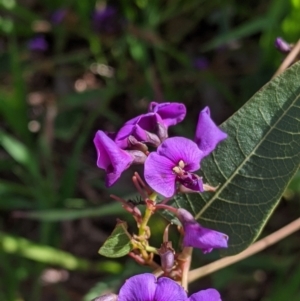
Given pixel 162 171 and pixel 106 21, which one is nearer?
pixel 162 171

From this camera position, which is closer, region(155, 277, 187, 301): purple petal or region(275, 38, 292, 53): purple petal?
region(155, 277, 187, 301): purple petal

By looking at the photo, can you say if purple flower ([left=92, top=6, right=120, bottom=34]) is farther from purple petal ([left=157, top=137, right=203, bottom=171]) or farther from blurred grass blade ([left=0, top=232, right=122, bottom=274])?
purple petal ([left=157, top=137, right=203, bottom=171])

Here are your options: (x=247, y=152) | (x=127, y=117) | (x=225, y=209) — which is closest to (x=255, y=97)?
(x=247, y=152)

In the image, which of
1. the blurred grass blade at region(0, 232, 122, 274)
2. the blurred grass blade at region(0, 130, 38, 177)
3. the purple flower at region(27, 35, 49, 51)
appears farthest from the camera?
the purple flower at region(27, 35, 49, 51)

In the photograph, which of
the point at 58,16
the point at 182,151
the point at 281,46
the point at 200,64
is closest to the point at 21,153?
the point at 58,16

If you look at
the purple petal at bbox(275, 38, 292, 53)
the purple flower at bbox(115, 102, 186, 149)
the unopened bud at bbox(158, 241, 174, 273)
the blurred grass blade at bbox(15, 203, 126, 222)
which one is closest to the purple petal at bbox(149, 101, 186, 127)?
the purple flower at bbox(115, 102, 186, 149)

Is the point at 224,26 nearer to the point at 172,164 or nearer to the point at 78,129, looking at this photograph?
the point at 78,129

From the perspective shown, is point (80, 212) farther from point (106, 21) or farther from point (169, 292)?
point (169, 292)
